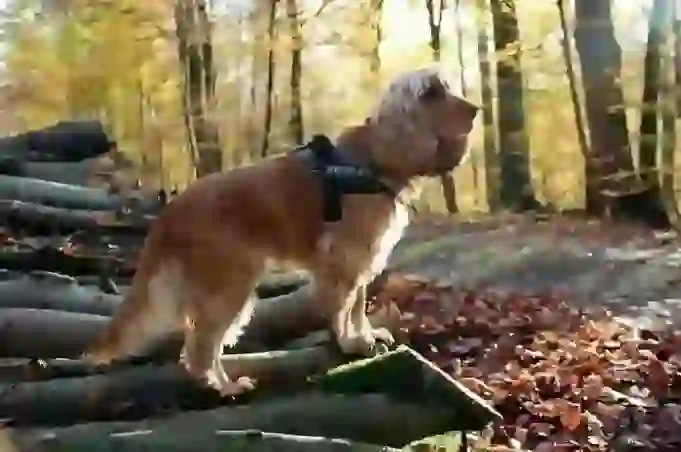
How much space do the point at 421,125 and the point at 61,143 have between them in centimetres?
→ 67

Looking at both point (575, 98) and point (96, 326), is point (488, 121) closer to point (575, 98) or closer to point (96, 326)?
point (575, 98)

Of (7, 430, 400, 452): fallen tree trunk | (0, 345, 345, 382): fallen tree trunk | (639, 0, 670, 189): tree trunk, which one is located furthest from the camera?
(639, 0, 670, 189): tree trunk

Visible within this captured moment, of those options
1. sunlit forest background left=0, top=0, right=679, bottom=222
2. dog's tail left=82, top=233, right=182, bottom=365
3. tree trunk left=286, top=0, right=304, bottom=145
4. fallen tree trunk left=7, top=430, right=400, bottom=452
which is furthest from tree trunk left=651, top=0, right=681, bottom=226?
dog's tail left=82, top=233, right=182, bottom=365

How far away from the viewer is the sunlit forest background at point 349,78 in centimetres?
172

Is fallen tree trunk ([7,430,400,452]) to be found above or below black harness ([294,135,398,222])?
below

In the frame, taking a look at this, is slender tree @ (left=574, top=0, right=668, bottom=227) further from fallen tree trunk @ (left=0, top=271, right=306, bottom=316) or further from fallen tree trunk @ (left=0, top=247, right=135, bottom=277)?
fallen tree trunk @ (left=0, top=247, right=135, bottom=277)

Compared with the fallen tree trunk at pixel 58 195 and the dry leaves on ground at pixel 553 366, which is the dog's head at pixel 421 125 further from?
the fallen tree trunk at pixel 58 195

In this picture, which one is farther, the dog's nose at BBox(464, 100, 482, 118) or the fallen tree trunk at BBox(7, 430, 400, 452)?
the dog's nose at BBox(464, 100, 482, 118)

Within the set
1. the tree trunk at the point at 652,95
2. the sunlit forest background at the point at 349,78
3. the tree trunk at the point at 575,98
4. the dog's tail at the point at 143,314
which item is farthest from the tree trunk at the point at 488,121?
the dog's tail at the point at 143,314

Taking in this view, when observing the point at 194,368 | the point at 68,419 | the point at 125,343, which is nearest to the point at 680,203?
the point at 194,368

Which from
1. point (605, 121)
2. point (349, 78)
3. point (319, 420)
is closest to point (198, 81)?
point (349, 78)

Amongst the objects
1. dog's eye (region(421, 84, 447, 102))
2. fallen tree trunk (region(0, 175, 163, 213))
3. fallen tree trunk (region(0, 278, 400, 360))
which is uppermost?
dog's eye (region(421, 84, 447, 102))

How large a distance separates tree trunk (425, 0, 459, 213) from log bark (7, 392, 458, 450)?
1.27 feet

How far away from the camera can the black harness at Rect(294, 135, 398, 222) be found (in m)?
1.70
